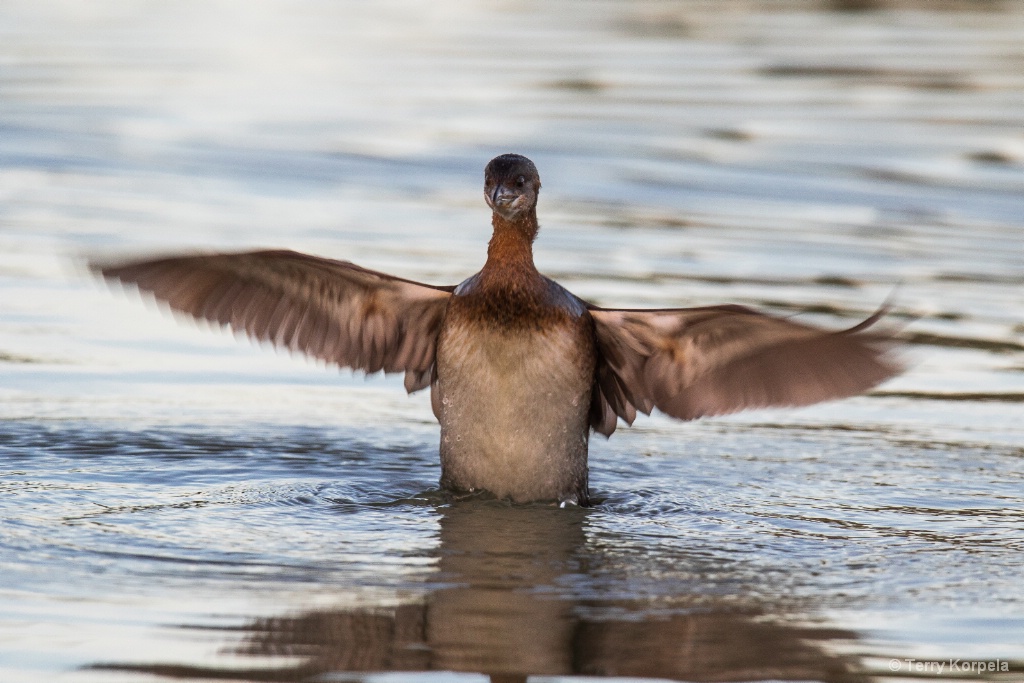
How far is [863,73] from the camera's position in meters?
20.8

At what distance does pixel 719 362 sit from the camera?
7.68m

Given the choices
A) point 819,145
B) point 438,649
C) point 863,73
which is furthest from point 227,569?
point 863,73

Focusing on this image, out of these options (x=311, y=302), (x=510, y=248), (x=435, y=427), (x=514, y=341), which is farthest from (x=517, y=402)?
(x=435, y=427)

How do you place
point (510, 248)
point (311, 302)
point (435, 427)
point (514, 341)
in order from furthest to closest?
1. point (435, 427)
2. point (311, 302)
3. point (510, 248)
4. point (514, 341)

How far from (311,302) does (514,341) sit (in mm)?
987

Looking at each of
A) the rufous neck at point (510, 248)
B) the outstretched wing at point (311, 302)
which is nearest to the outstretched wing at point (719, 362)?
the rufous neck at point (510, 248)

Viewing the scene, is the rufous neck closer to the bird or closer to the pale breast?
the bird

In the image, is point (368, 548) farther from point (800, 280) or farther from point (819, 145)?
point (819, 145)

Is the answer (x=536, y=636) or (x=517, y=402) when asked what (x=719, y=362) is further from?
(x=536, y=636)

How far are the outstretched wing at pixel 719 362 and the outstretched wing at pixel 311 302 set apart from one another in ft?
2.65

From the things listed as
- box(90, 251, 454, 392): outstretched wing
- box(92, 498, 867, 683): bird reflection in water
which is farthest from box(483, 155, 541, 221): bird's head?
box(92, 498, 867, 683): bird reflection in water

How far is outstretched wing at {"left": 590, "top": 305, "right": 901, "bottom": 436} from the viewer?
281 inches

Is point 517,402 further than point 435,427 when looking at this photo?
No

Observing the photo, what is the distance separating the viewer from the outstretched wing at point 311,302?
769cm
